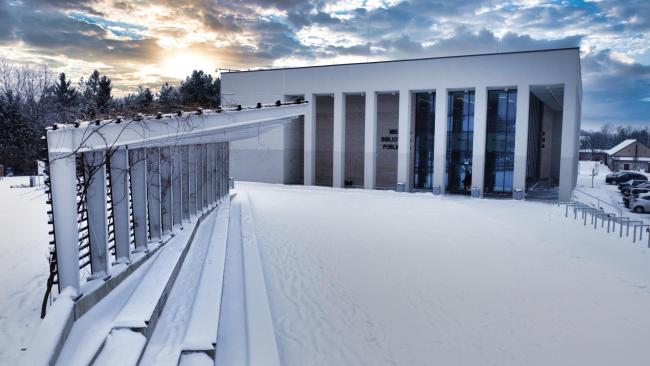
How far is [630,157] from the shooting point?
251 ft

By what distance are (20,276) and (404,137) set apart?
23.9m

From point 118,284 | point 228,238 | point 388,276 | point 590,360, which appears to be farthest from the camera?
point 228,238

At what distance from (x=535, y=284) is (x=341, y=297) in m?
4.14

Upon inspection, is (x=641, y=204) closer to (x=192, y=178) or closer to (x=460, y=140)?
(x=460, y=140)

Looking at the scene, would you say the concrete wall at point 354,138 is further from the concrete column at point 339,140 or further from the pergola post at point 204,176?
the pergola post at point 204,176

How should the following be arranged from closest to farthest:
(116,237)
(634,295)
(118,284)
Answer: (118,284) → (116,237) → (634,295)

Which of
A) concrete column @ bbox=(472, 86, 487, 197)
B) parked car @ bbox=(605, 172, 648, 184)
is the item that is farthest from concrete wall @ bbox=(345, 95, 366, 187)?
parked car @ bbox=(605, 172, 648, 184)

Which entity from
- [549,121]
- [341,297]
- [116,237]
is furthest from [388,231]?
[549,121]

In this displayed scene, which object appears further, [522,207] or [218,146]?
[522,207]

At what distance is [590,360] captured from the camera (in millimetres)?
6262

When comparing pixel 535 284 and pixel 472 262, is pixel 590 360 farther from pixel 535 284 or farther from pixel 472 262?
pixel 472 262

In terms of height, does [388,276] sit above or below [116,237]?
below

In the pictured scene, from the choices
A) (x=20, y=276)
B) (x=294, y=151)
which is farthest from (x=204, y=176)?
(x=294, y=151)

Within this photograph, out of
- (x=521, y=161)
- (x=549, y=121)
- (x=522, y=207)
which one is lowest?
(x=522, y=207)
